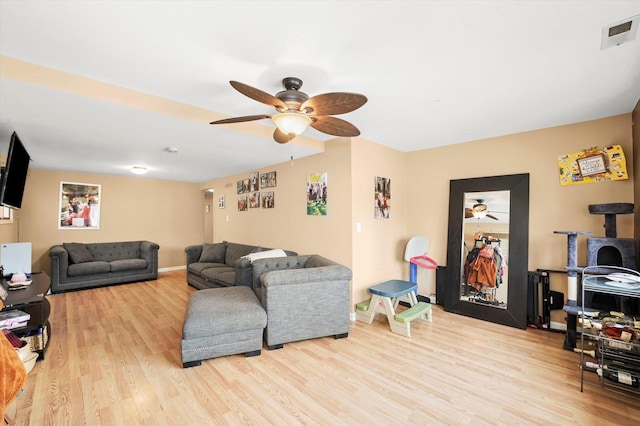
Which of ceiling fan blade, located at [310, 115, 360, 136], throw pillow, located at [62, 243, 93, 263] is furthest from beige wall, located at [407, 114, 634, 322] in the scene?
throw pillow, located at [62, 243, 93, 263]

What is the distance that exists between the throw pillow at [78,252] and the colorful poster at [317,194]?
15.4 feet

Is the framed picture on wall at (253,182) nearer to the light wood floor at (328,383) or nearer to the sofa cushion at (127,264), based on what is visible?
the sofa cushion at (127,264)

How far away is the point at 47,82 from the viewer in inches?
80.4

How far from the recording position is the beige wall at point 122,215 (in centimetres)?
547

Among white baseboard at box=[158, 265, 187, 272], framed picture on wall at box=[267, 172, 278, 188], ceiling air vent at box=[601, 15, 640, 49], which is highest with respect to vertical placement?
ceiling air vent at box=[601, 15, 640, 49]

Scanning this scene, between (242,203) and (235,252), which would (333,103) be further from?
(242,203)

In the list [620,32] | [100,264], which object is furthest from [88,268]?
[620,32]

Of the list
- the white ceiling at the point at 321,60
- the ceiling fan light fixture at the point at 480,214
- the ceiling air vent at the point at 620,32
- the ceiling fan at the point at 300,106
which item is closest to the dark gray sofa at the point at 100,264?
the white ceiling at the point at 321,60

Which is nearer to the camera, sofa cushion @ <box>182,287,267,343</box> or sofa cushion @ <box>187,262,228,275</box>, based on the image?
sofa cushion @ <box>182,287,267,343</box>

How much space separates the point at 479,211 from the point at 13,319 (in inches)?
198

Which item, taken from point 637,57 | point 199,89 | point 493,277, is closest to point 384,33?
point 199,89

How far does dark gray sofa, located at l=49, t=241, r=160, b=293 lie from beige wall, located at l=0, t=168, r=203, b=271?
1.33ft

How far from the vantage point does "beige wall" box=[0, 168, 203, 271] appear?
547 centimetres

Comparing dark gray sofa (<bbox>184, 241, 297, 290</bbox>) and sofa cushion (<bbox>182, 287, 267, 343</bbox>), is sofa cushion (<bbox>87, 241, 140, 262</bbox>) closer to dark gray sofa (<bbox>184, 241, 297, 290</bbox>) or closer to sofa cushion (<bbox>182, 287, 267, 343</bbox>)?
dark gray sofa (<bbox>184, 241, 297, 290</bbox>)
